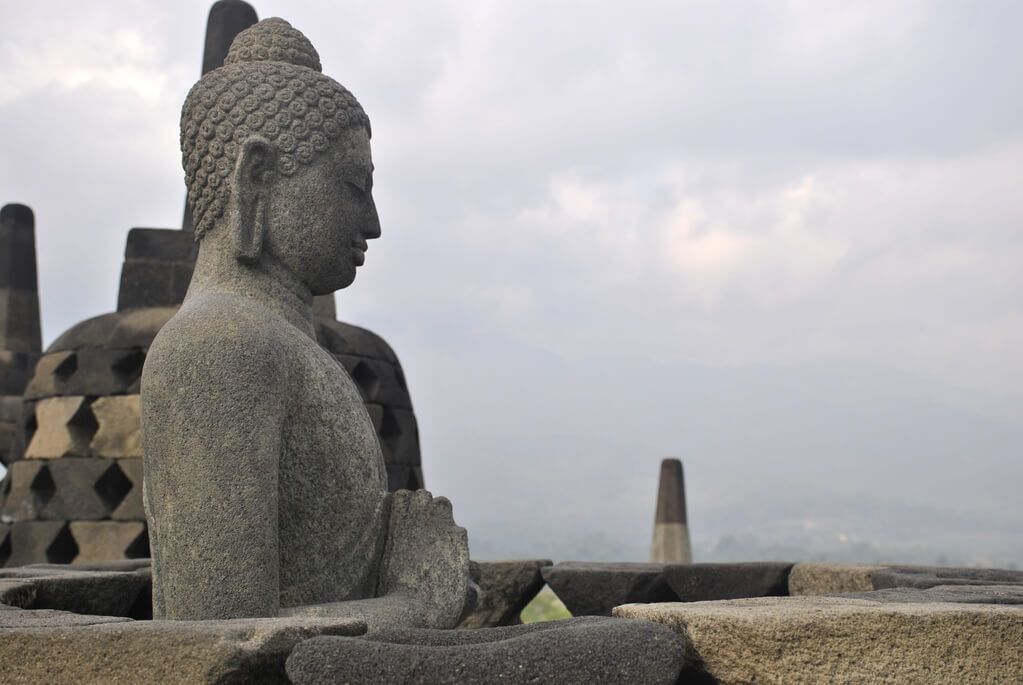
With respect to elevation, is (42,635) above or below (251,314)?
below

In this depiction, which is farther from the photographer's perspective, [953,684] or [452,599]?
[452,599]

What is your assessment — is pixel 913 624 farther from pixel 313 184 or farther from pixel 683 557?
pixel 683 557

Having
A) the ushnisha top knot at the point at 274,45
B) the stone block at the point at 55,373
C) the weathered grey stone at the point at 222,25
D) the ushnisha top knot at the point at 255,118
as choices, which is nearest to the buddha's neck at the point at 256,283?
the ushnisha top knot at the point at 255,118

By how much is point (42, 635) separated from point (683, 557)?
13.9 m

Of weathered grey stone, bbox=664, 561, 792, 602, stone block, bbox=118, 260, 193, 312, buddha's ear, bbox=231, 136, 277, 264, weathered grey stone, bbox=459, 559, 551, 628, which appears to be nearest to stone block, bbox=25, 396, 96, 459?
stone block, bbox=118, 260, 193, 312

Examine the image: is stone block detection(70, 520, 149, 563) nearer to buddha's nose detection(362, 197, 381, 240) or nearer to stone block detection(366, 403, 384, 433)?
stone block detection(366, 403, 384, 433)

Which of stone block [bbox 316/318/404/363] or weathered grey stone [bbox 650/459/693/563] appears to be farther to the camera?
weathered grey stone [bbox 650/459/693/563]

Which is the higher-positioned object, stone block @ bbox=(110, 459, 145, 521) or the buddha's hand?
stone block @ bbox=(110, 459, 145, 521)

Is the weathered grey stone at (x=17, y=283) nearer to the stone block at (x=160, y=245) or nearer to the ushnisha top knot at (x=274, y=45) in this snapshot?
the stone block at (x=160, y=245)

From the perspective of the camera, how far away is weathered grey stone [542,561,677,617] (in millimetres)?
5801

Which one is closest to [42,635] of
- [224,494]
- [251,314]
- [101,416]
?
[224,494]

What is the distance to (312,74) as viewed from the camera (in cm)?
409

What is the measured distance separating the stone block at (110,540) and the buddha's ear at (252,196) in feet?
16.6

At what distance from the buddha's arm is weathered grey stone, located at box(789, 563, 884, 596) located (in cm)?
288
